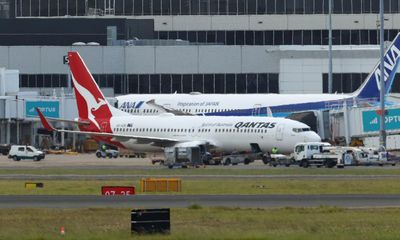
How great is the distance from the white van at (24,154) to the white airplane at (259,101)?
36.7 ft

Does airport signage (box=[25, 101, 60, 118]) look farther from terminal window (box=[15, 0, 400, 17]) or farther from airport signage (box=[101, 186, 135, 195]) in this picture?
airport signage (box=[101, 186, 135, 195])

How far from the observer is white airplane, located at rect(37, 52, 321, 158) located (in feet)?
313

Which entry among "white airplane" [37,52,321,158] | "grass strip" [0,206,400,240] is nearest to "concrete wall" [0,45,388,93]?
"white airplane" [37,52,321,158]

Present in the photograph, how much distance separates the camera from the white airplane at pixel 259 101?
364 ft

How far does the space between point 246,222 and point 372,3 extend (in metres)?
104

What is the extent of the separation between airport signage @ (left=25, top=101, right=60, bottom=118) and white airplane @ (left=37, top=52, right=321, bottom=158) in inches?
752

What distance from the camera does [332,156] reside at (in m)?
87.9

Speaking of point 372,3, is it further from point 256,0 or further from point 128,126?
point 128,126

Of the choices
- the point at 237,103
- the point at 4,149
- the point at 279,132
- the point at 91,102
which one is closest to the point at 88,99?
the point at 91,102

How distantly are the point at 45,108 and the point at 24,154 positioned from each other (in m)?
17.1

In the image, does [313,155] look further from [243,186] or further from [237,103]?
[237,103]

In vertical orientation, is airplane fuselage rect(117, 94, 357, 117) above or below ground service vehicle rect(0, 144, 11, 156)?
above

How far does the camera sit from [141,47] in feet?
441

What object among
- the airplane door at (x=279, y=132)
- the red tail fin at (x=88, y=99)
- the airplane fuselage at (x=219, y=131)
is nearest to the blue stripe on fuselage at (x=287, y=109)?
the airplane fuselage at (x=219, y=131)
